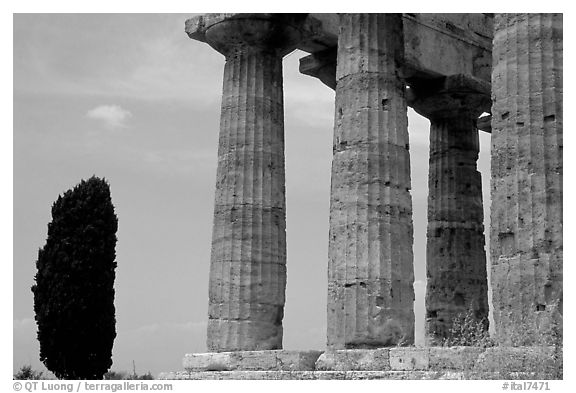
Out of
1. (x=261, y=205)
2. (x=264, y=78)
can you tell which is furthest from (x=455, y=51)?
(x=261, y=205)

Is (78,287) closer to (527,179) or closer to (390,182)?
(390,182)

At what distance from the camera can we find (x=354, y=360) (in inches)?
749

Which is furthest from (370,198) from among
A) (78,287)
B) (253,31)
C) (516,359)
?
(78,287)

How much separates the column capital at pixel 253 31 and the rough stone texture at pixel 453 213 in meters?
5.31

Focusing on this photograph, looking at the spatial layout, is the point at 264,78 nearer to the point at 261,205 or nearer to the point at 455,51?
the point at 261,205

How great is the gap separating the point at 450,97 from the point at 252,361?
10903mm

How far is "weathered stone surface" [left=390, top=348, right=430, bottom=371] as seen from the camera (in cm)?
1723

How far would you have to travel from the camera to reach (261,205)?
23.9 meters

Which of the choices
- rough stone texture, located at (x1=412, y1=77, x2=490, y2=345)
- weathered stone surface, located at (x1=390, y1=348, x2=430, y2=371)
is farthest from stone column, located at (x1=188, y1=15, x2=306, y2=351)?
rough stone texture, located at (x1=412, y1=77, x2=490, y2=345)

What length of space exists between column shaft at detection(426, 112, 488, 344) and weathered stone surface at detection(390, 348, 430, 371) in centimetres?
1038

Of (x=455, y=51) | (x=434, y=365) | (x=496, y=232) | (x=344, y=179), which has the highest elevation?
(x=455, y=51)

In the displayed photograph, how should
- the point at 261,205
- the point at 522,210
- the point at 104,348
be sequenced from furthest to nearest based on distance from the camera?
the point at 104,348 < the point at 261,205 < the point at 522,210

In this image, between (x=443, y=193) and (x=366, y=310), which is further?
(x=443, y=193)

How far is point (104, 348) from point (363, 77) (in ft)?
46.0
